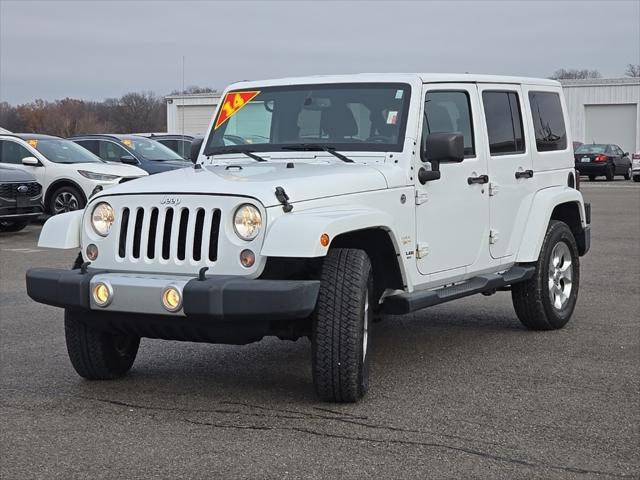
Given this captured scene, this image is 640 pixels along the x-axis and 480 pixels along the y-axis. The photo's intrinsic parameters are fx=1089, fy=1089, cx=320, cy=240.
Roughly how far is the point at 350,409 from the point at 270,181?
52.2 inches

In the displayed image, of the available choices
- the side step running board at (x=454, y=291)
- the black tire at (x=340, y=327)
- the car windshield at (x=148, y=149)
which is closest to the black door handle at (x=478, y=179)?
the side step running board at (x=454, y=291)

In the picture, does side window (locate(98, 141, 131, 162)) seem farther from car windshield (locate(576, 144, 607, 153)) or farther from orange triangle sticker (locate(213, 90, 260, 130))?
car windshield (locate(576, 144, 607, 153))

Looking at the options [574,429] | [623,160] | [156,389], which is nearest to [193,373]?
[156,389]

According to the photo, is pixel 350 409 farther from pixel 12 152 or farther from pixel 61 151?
pixel 12 152

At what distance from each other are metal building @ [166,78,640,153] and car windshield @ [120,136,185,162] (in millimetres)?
32945

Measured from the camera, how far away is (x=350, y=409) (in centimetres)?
594

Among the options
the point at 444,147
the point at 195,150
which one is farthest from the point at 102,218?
the point at 444,147

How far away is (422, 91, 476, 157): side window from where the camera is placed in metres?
7.29

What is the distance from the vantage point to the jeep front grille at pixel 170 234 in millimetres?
5820

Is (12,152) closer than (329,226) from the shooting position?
No

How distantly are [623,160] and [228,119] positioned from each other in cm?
3681

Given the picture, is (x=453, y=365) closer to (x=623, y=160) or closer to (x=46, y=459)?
(x=46, y=459)

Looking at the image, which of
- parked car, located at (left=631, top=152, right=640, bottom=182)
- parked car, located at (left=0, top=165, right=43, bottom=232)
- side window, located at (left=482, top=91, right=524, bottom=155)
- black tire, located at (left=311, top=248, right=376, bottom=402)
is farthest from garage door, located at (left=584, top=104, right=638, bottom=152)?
black tire, located at (left=311, top=248, right=376, bottom=402)

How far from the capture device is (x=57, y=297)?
598 cm
